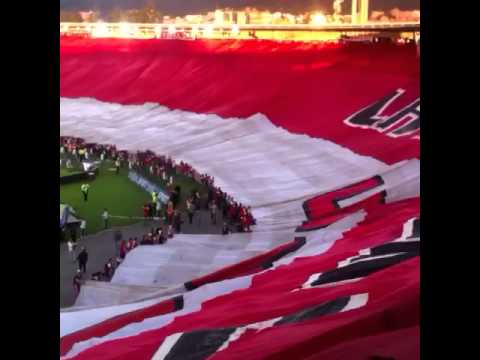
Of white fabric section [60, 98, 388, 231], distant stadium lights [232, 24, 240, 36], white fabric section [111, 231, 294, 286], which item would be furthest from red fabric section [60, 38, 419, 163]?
distant stadium lights [232, 24, 240, 36]

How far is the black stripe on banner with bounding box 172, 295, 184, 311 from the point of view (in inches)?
170

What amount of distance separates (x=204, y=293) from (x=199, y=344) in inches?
64.0

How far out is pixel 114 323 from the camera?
4145 millimetres

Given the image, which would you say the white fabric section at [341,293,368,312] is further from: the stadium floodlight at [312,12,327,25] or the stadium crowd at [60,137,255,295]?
the stadium floodlight at [312,12,327,25]

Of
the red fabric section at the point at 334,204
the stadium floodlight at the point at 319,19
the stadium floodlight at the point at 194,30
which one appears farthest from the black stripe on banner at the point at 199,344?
the stadium floodlight at the point at 194,30

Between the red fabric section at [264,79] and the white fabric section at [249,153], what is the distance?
279 mm

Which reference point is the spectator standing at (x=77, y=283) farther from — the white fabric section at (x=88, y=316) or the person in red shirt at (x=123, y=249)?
the white fabric section at (x=88, y=316)

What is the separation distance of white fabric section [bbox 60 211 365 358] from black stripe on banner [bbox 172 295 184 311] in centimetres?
2

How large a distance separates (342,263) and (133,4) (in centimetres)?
2179

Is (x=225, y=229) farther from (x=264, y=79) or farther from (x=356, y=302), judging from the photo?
(x=264, y=79)

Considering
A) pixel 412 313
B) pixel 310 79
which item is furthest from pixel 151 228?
pixel 412 313

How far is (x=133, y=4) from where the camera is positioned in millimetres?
24688
